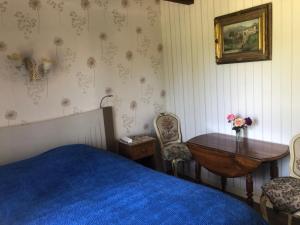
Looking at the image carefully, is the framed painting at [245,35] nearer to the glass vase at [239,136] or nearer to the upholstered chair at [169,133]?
the glass vase at [239,136]

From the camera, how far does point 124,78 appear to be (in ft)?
11.6

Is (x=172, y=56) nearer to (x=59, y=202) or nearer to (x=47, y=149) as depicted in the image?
(x=47, y=149)

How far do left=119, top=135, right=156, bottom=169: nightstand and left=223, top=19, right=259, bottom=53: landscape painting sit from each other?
1391 mm

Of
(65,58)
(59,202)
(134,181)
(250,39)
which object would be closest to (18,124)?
(65,58)

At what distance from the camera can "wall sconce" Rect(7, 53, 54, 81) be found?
2.74m

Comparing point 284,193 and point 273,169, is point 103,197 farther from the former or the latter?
point 273,169

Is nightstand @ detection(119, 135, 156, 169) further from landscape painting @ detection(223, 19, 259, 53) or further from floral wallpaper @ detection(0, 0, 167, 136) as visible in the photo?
landscape painting @ detection(223, 19, 259, 53)

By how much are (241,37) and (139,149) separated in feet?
5.48

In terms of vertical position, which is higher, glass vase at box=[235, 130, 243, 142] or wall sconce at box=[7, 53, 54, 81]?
wall sconce at box=[7, 53, 54, 81]

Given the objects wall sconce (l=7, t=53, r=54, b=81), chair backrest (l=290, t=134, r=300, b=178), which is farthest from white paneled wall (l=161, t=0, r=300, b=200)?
wall sconce (l=7, t=53, r=54, b=81)

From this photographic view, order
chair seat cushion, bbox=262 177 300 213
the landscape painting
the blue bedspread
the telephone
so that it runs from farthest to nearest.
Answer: the telephone, the landscape painting, chair seat cushion, bbox=262 177 300 213, the blue bedspread

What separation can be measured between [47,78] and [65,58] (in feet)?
0.98

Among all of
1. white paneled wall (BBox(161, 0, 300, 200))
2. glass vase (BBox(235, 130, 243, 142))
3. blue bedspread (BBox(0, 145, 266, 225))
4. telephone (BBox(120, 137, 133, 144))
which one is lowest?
blue bedspread (BBox(0, 145, 266, 225))

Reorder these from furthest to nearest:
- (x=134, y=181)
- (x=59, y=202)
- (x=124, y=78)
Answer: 1. (x=124, y=78)
2. (x=134, y=181)
3. (x=59, y=202)
